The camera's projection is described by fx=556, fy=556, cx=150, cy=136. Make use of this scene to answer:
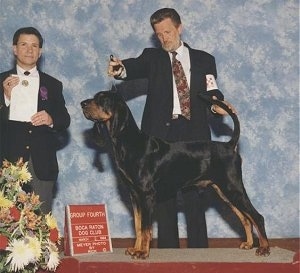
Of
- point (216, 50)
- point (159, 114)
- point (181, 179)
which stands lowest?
point (181, 179)

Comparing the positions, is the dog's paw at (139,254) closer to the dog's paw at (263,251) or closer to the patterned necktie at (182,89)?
the dog's paw at (263,251)

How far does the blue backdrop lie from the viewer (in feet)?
12.0

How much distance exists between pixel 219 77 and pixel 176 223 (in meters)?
1.21

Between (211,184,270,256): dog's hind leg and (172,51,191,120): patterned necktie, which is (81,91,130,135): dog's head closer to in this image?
(172,51,191,120): patterned necktie

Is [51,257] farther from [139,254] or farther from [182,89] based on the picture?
[182,89]

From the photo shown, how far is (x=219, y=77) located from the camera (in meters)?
3.69

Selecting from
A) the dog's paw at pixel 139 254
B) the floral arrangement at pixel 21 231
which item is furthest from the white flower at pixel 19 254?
the dog's paw at pixel 139 254

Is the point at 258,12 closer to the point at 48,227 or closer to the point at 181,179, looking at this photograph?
the point at 181,179

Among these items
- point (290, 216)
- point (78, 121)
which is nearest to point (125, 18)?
point (78, 121)

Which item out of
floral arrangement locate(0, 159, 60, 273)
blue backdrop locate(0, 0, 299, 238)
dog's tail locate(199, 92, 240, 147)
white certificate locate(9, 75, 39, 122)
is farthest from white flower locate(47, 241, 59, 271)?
blue backdrop locate(0, 0, 299, 238)

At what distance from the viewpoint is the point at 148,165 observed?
2492 mm

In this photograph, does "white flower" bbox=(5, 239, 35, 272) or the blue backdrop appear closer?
"white flower" bbox=(5, 239, 35, 272)

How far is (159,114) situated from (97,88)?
3.46 feet

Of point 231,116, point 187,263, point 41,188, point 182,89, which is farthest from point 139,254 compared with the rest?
point 182,89
